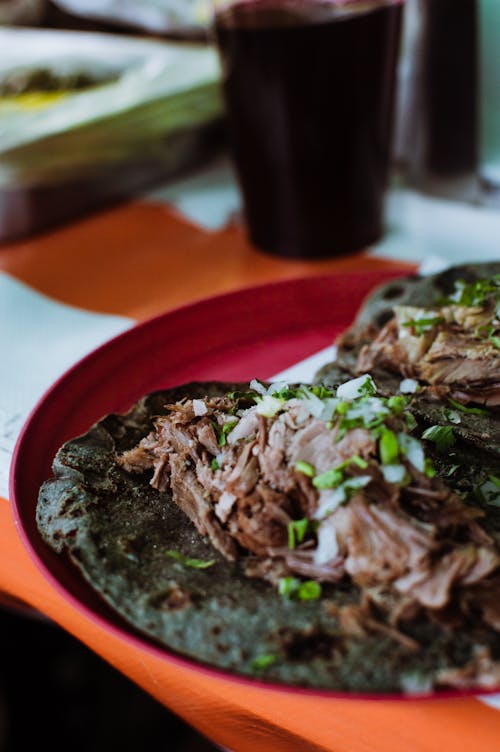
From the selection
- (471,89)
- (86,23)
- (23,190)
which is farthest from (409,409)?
(86,23)

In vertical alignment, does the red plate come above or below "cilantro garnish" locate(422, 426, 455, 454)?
below

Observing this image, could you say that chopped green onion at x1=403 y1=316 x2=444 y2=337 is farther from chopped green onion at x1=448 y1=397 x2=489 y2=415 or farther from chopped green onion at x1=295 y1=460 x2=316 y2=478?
chopped green onion at x1=295 y1=460 x2=316 y2=478

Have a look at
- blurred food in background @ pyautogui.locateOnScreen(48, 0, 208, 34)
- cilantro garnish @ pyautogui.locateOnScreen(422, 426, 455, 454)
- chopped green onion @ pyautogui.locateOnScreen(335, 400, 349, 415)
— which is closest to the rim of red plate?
chopped green onion @ pyautogui.locateOnScreen(335, 400, 349, 415)

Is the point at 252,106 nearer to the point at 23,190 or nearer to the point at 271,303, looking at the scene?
the point at 271,303

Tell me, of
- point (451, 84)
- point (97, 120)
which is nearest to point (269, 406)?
point (451, 84)

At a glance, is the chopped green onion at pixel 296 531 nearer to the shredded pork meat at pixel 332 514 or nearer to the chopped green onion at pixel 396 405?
the shredded pork meat at pixel 332 514

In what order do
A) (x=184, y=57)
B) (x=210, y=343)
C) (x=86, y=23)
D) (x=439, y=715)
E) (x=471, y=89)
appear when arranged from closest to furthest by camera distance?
(x=439, y=715) < (x=210, y=343) < (x=471, y=89) < (x=184, y=57) < (x=86, y=23)

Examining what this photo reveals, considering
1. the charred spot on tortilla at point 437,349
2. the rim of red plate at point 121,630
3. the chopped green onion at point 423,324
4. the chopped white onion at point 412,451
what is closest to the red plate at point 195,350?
the rim of red plate at point 121,630
